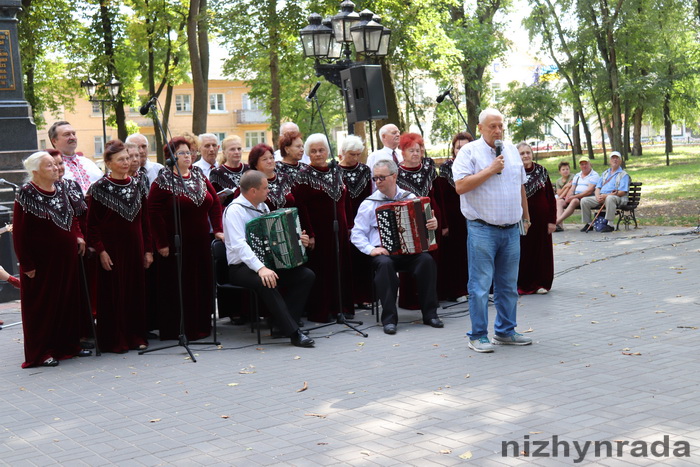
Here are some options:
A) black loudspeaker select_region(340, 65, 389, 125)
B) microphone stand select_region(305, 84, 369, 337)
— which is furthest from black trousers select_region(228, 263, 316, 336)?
black loudspeaker select_region(340, 65, 389, 125)

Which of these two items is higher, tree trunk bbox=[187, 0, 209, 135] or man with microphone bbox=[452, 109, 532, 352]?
tree trunk bbox=[187, 0, 209, 135]

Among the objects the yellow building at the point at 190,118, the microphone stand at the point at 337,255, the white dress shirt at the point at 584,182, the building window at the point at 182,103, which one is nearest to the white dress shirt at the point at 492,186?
the microphone stand at the point at 337,255

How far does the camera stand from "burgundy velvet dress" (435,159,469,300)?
423 inches

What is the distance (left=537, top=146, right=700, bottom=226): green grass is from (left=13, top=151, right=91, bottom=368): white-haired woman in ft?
46.9

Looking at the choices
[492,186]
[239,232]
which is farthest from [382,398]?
[239,232]

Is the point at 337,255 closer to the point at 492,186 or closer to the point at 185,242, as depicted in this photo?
the point at 185,242

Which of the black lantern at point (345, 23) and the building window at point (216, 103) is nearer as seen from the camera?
the black lantern at point (345, 23)

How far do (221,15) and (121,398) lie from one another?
2351 centimetres

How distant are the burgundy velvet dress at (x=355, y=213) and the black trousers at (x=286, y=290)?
141 cm

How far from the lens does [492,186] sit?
7730 millimetres

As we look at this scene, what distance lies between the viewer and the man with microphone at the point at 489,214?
772 cm

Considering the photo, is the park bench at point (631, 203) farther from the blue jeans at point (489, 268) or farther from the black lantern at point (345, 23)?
the blue jeans at point (489, 268)

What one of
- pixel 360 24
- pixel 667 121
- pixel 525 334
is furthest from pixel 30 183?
pixel 667 121

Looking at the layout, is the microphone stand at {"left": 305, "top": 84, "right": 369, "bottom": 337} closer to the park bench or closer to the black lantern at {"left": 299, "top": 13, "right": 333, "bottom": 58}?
the black lantern at {"left": 299, "top": 13, "right": 333, "bottom": 58}
